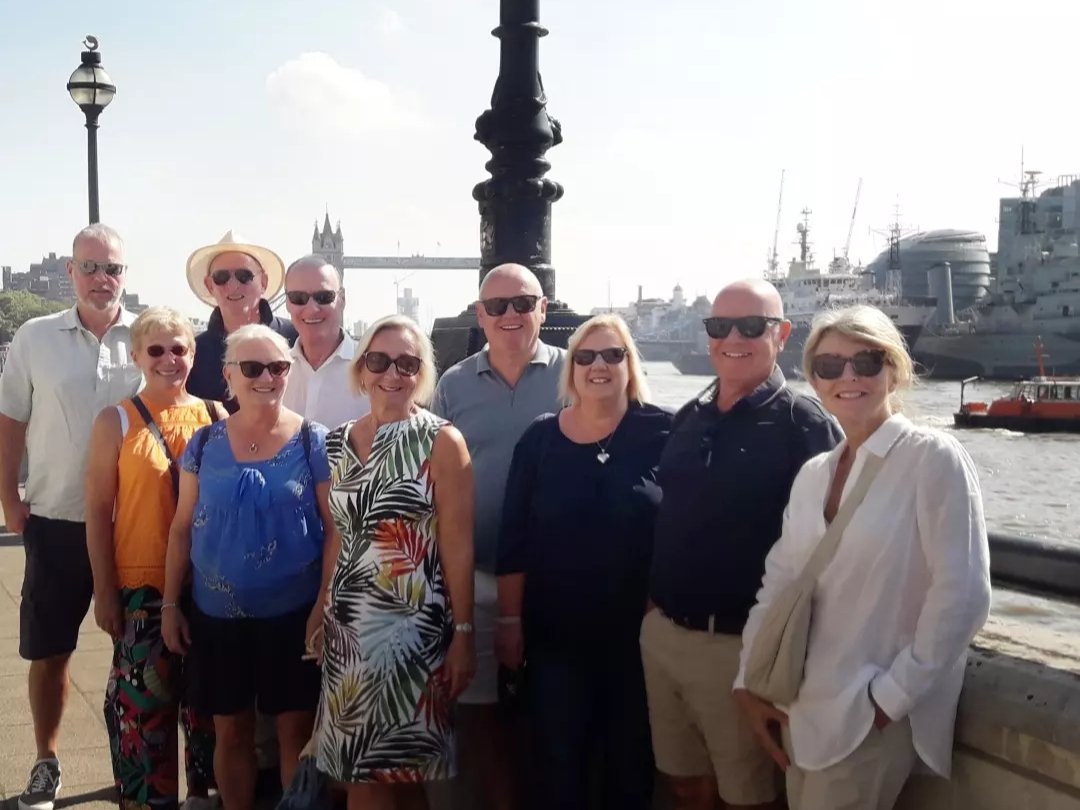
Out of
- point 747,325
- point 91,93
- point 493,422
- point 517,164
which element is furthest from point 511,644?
point 91,93

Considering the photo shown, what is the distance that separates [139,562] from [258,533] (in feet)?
1.91

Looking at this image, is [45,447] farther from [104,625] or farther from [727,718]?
[727,718]

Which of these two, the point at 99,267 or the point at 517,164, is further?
the point at 517,164

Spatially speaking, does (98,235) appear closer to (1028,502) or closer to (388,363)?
(388,363)

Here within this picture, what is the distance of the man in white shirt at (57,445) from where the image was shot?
3914 mm

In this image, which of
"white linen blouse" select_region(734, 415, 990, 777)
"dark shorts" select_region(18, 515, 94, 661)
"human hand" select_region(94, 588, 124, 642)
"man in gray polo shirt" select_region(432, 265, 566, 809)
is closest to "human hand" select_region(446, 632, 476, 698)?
"man in gray polo shirt" select_region(432, 265, 566, 809)

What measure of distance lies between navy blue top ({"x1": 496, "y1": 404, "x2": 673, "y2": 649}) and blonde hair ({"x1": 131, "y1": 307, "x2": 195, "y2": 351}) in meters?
1.38

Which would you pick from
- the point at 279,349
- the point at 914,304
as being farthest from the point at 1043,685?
the point at 914,304

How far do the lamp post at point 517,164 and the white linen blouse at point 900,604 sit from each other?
2.96 meters

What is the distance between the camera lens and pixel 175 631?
346 cm

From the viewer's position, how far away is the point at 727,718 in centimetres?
283

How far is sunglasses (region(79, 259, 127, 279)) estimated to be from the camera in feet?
13.1

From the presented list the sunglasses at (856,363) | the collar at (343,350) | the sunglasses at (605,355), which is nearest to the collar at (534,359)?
the sunglasses at (605,355)

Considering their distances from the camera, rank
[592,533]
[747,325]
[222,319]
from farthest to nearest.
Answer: [222,319], [592,533], [747,325]
